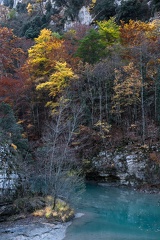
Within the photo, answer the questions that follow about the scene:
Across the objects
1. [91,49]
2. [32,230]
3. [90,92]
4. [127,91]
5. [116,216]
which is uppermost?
[91,49]

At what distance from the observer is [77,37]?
4319 centimetres

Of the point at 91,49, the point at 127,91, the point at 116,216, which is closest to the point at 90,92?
the point at 127,91

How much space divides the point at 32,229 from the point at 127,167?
13.7 m

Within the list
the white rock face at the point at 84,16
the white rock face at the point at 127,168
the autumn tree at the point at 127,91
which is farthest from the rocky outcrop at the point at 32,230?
the white rock face at the point at 84,16

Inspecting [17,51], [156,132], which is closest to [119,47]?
[156,132]

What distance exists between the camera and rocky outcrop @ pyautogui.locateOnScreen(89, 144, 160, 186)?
2598 cm

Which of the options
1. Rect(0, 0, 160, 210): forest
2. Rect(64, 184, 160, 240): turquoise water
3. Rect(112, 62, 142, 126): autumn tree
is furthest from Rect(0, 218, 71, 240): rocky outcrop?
Rect(112, 62, 142, 126): autumn tree

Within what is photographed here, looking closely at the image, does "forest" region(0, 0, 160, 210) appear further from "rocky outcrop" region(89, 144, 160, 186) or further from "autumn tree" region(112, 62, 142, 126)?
"rocky outcrop" region(89, 144, 160, 186)

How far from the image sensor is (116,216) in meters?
18.6

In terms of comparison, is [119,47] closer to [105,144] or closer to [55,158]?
[105,144]

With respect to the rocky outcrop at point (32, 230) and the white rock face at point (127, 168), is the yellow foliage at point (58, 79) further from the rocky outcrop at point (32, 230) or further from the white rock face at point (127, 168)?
the rocky outcrop at point (32, 230)

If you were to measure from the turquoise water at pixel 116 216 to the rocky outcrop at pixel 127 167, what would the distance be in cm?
168

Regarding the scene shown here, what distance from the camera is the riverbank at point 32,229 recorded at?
14.6m

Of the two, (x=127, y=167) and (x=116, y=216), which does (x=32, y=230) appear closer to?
(x=116, y=216)
